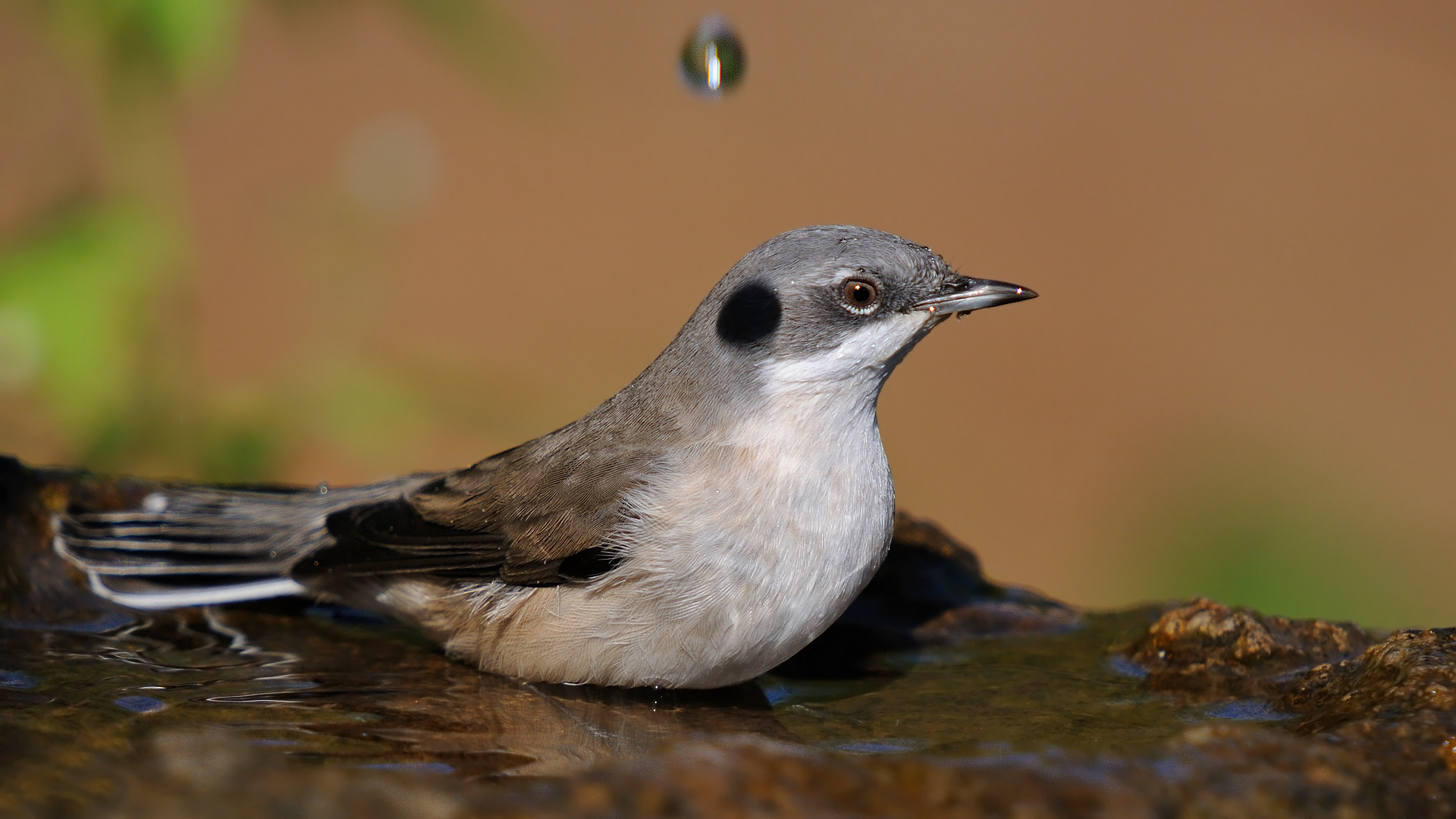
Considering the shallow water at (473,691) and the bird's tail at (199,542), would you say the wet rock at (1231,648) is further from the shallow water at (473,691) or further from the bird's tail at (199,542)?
the bird's tail at (199,542)

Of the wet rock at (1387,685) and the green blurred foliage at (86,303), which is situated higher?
the green blurred foliage at (86,303)

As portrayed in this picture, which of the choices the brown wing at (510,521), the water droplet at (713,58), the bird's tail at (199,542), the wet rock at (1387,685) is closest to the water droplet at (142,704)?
the brown wing at (510,521)

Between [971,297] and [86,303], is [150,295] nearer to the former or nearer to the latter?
[86,303]

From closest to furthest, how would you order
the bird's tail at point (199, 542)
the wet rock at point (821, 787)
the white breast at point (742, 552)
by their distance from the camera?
the wet rock at point (821, 787) → the white breast at point (742, 552) → the bird's tail at point (199, 542)

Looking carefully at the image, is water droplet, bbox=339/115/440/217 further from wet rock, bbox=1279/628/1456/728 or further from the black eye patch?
wet rock, bbox=1279/628/1456/728

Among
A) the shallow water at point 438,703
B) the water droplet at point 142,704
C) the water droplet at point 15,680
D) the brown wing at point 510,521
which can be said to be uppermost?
the brown wing at point 510,521

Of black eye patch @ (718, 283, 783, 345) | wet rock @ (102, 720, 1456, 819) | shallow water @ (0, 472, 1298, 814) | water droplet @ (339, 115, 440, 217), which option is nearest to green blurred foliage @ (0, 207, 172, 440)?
shallow water @ (0, 472, 1298, 814)
